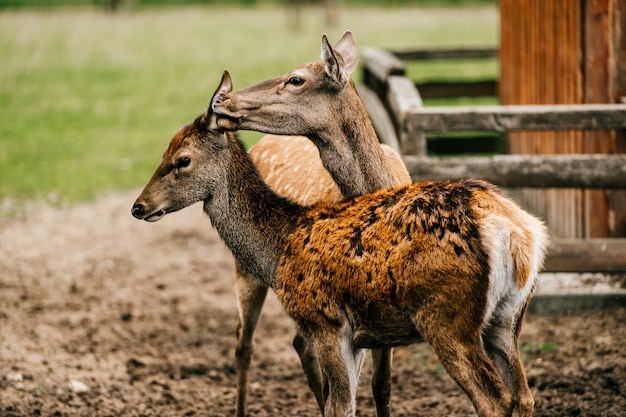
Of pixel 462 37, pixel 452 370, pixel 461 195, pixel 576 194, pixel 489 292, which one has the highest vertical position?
pixel 461 195

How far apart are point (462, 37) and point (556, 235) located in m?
17.1

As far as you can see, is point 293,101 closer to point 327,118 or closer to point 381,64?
point 327,118

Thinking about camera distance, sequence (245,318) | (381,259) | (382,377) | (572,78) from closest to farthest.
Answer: (381,259) → (382,377) → (245,318) → (572,78)

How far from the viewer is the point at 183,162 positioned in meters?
4.77

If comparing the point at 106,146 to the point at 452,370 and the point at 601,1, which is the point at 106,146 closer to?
the point at 601,1

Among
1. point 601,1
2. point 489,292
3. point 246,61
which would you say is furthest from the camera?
point 246,61

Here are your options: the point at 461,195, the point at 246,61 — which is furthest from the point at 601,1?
the point at 246,61

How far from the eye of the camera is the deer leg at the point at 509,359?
425cm

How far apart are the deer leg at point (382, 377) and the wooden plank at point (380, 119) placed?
120 inches

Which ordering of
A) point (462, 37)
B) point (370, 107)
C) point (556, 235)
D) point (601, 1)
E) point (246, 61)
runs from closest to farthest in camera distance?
point (601, 1) → point (556, 235) → point (370, 107) → point (246, 61) → point (462, 37)

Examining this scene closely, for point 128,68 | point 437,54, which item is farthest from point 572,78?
point 128,68

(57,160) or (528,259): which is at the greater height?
(528,259)

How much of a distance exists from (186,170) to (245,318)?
1.28 m

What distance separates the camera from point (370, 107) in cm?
1068
